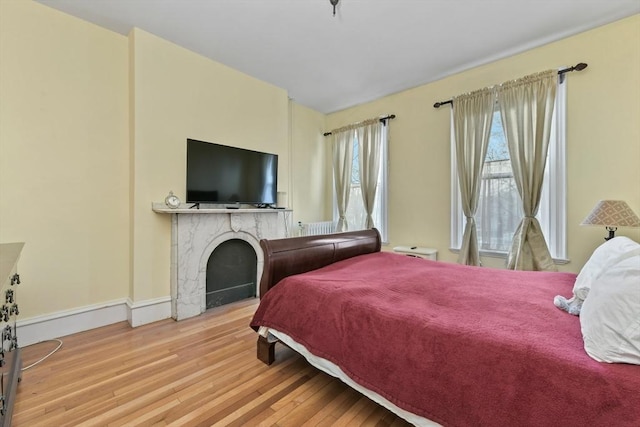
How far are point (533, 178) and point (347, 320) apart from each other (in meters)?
2.81

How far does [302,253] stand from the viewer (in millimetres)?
2148

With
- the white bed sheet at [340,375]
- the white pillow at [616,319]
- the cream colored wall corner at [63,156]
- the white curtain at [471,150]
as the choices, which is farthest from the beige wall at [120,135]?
the white pillow at [616,319]

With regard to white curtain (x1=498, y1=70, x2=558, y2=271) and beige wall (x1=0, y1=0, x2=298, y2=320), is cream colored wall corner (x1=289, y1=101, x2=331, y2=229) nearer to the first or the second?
beige wall (x1=0, y1=0, x2=298, y2=320)

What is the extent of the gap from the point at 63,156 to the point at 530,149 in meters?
4.69

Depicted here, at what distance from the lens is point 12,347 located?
66.8 inches

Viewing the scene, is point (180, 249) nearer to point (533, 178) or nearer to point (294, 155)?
point (294, 155)

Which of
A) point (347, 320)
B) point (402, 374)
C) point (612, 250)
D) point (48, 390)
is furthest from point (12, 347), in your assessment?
point (612, 250)

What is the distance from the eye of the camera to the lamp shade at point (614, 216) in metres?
2.24

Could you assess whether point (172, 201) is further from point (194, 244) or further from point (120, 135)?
point (120, 135)

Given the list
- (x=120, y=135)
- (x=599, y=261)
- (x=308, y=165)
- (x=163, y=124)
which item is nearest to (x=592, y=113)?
(x=599, y=261)

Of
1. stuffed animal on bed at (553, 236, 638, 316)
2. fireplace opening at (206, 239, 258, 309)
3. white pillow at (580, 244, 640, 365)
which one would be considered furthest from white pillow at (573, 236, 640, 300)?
fireplace opening at (206, 239, 258, 309)

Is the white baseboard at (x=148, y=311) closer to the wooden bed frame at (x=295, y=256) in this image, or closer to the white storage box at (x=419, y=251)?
the wooden bed frame at (x=295, y=256)

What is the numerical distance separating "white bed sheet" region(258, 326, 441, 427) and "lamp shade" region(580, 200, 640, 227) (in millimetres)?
2378

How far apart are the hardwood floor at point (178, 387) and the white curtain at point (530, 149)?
8.17 feet
